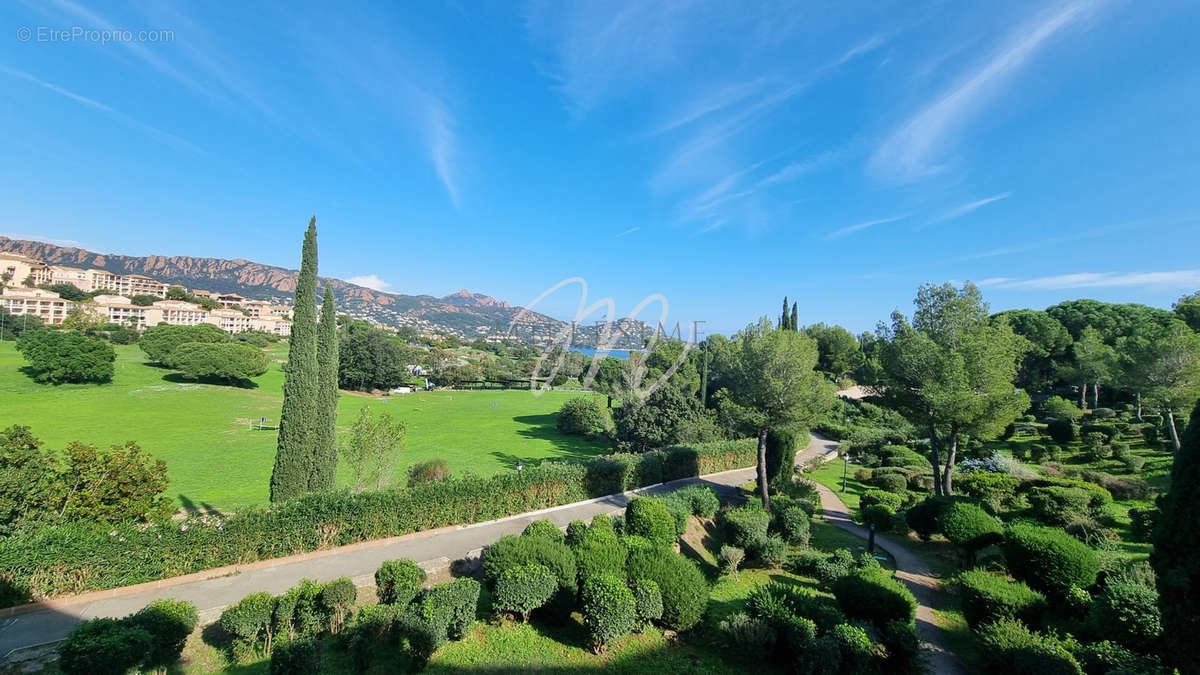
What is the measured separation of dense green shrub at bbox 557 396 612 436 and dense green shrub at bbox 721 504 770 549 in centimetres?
2443

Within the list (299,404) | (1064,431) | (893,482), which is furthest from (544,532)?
(1064,431)

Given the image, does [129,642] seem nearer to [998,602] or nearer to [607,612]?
[607,612]

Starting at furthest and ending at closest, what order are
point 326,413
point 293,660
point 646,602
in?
point 326,413, point 646,602, point 293,660

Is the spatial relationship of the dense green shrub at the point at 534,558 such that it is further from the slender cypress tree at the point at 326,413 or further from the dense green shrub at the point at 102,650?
the slender cypress tree at the point at 326,413

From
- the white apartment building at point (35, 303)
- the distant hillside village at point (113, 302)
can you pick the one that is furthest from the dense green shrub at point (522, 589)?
the white apartment building at point (35, 303)

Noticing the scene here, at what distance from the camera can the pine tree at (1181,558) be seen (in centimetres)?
453

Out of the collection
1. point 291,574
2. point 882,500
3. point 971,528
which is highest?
point 971,528

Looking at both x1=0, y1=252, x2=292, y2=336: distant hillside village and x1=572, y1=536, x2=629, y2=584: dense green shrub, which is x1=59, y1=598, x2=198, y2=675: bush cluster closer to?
x1=572, y1=536, x2=629, y2=584: dense green shrub

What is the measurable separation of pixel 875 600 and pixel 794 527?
5.58 metres

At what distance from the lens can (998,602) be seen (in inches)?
308

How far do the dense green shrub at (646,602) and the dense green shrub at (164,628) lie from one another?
23.7 feet

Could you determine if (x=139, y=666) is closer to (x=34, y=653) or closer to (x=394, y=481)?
(x=34, y=653)

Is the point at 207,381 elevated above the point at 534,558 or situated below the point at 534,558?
below

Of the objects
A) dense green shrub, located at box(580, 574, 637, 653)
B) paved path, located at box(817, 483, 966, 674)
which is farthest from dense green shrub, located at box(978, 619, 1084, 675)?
dense green shrub, located at box(580, 574, 637, 653)
